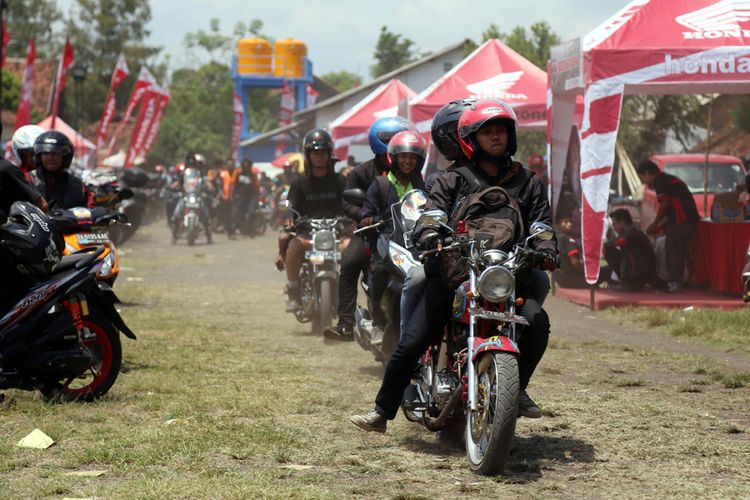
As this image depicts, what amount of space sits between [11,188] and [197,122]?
83.8 meters

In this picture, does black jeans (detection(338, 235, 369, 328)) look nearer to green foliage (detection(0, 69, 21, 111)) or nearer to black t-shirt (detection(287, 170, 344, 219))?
black t-shirt (detection(287, 170, 344, 219))

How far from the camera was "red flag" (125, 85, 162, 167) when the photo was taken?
37938 millimetres

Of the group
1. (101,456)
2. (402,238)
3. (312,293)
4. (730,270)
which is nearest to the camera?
(101,456)

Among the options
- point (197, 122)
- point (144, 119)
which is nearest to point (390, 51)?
point (197, 122)

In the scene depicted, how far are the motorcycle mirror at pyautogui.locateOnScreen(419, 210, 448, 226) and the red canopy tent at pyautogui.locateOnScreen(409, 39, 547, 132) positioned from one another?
13462 millimetres

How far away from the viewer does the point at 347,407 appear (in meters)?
7.89

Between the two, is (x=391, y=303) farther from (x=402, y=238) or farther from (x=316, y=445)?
(x=316, y=445)

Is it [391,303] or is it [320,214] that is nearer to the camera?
[391,303]

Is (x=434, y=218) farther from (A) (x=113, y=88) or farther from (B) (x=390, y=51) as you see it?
(B) (x=390, y=51)

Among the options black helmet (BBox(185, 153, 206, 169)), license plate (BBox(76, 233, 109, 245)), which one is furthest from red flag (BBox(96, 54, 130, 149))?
license plate (BBox(76, 233, 109, 245))

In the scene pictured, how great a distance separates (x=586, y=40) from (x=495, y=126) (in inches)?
297

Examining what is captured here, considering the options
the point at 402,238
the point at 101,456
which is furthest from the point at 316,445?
the point at 402,238

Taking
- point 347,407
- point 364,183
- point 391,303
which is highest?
point 364,183

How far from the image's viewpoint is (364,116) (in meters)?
26.7
